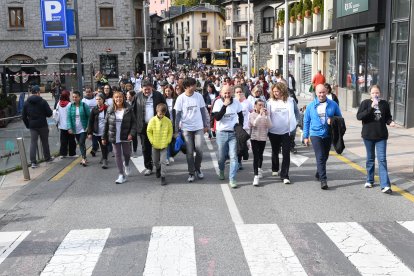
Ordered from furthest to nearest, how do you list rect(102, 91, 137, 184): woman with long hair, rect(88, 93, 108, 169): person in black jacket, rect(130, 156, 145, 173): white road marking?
1. rect(88, 93, 108, 169): person in black jacket
2. rect(130, 156, 145, 173): white road marking
3. rect(102, 91, 137, 184): woman with long hair

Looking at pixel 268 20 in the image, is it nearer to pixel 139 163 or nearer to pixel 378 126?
pixel 139 163

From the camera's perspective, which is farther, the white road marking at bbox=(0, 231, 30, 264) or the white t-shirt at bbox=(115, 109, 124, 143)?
the white t-shirt at bbox=(115, 109, 124, 143)

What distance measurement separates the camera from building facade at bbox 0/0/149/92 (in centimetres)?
4275

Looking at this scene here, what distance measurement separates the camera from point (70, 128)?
1148 centimetres

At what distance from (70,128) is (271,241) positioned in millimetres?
6875

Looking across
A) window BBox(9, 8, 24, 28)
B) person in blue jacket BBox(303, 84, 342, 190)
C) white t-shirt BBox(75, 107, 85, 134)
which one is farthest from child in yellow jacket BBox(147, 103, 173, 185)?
window BBox(9, 8, 24, 28)

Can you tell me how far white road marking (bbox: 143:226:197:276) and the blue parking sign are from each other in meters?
11.3

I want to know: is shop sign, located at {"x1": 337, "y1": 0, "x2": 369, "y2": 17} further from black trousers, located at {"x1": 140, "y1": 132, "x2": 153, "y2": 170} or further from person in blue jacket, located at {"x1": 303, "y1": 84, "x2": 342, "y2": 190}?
black trousers, located at {"x1": 140, "y1": 132, "x2": 153, "y2": 170}

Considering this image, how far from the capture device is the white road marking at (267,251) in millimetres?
5082

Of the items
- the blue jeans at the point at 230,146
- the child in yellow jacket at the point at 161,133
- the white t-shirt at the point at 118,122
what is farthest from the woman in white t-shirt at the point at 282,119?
the white t-shirt at the point at 118,122

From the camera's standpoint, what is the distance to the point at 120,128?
9.42 meters

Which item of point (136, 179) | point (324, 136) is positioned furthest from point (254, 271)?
point (136, 179)

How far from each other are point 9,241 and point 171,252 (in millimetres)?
2096

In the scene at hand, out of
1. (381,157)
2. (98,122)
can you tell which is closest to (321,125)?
(381,157)
